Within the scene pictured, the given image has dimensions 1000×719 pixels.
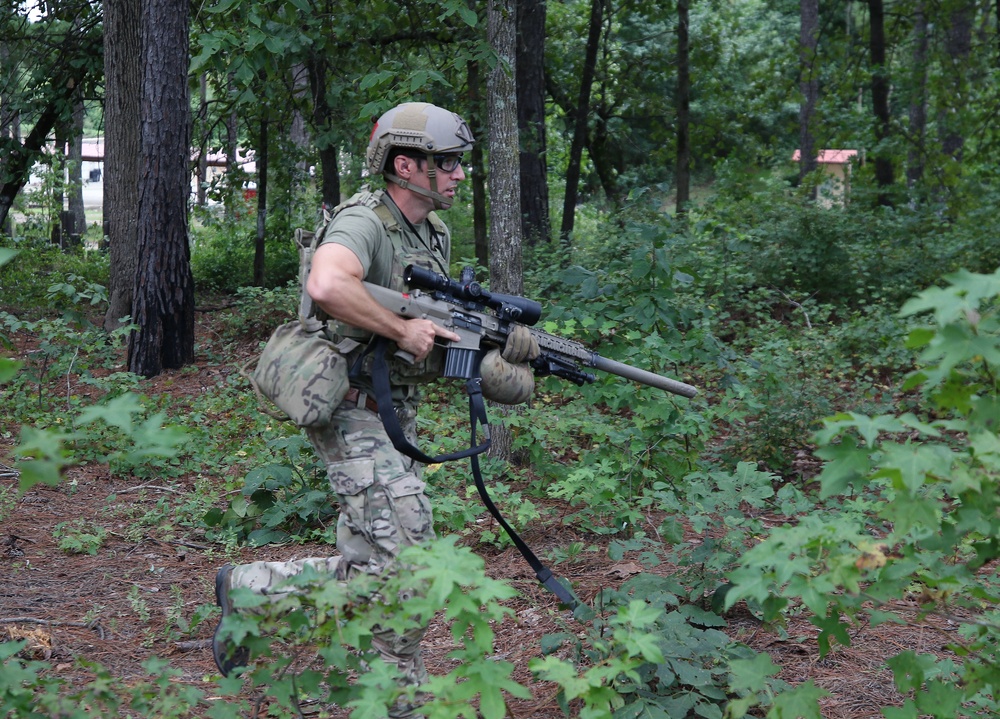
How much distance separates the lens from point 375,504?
3.51 m

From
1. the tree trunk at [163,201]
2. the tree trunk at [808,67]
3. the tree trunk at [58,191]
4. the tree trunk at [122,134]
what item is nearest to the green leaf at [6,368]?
the tree trunk at [163,201]

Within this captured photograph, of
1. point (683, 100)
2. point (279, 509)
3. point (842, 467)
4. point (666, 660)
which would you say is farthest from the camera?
point (683, 100)

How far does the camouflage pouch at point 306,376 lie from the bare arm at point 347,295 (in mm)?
216

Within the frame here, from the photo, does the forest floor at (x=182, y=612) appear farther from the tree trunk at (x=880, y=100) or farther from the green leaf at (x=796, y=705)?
the tree trunk at (x=880, y=100)

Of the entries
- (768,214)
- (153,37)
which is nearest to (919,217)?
(768,214)

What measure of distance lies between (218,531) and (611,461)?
7.64ft

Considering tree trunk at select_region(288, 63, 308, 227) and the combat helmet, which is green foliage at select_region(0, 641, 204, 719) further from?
tree trunk at select_region(288, 63, 308, 227)

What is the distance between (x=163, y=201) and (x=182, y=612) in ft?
18.2

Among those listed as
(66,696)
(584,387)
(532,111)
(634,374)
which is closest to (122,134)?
(532,111)

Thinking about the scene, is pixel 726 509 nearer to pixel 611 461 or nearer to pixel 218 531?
pixel 611 461

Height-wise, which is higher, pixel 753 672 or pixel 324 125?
pixel 324 125

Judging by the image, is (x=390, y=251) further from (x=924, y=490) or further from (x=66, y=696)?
(x=924, y=490)

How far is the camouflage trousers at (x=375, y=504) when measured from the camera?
3473mm

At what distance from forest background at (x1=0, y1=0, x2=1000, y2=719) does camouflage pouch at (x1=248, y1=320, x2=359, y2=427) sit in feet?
2.79
